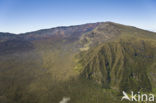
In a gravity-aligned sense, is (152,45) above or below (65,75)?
above

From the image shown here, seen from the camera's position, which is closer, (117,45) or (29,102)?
(29,102)

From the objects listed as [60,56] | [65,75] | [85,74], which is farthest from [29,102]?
[60,56]

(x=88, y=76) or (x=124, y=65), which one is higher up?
(x=124, y=65)

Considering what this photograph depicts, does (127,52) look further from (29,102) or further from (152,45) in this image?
(29,102)

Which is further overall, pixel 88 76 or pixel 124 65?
pixel 124 65

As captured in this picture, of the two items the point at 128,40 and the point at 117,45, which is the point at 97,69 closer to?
the point at 117,45

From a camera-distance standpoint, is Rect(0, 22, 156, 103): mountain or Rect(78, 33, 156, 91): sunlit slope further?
Rect(78, 33, 156, 91): sunlit slope

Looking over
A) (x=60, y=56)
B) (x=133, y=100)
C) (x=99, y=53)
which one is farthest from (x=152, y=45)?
(x=60, y=56)

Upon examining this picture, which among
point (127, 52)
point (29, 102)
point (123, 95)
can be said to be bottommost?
point (123, 95)

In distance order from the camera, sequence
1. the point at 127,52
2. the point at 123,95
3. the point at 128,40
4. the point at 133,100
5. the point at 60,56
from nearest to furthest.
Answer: the point at 133,100
the point at 123,95
the point at 127,52
the point at 128,40
the point at 60,56

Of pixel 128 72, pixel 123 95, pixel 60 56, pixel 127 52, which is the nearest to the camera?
pixel 123 95

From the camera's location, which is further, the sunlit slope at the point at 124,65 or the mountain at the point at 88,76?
the sunlit slope at the point at 124,65
